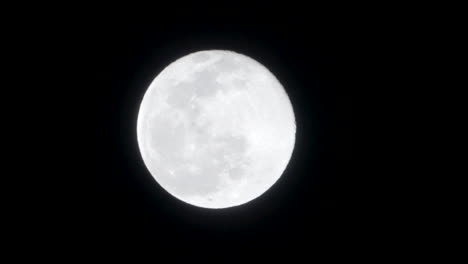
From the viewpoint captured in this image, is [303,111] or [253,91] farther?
[303,111]

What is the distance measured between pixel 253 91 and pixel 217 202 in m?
1.12

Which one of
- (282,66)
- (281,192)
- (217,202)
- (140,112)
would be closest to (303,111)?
(282,66)

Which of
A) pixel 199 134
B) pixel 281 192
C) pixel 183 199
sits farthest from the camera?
pixel 281 192

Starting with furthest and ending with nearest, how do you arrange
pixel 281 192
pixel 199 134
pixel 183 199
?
pixel 281 192, pixel 183 199, pixel 199 134

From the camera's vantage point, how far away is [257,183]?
4879mm

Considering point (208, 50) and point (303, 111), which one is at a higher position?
point (208, 50)

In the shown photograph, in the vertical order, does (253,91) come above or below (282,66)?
below

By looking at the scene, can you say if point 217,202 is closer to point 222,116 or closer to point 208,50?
point 222,116

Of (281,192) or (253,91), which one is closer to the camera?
(253,91)

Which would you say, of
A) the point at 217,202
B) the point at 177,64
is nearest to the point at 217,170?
the point at 217,202

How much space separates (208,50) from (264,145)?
1.17 meters

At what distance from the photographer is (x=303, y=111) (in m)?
5.19

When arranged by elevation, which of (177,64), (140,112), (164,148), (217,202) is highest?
(177,64)

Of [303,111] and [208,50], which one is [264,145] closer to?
[303,111]
